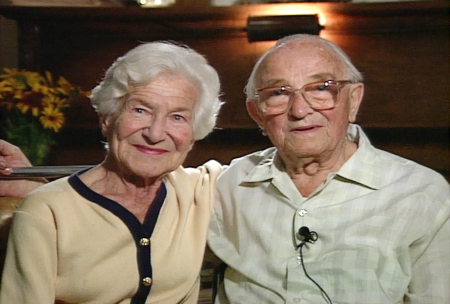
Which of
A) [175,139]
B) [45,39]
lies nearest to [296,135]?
[175,139]

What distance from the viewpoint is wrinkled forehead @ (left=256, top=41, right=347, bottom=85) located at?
1.34 meters

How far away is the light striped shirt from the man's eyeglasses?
0.19 m

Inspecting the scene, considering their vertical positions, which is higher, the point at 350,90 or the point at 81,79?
the point at 81,79

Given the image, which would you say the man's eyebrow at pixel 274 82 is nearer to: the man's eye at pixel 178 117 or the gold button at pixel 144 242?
the man's eye at pixel 178 117

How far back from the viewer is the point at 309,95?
135 centimetres

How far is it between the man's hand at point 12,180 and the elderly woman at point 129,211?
263 millimetres

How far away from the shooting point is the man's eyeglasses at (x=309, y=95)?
1.35 meters

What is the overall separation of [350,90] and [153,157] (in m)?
0.62

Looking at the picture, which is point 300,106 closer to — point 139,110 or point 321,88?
point 321,88

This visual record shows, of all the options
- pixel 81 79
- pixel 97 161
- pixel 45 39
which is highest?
pixel 45 39

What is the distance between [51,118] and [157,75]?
895 mm

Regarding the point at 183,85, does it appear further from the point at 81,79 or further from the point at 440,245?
the point at 81,79

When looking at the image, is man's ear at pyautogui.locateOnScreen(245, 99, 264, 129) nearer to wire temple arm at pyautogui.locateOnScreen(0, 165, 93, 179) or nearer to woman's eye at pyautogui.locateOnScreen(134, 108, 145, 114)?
woman's eye at pyautogui.locateOnScreen(134, 108, 145, 114)

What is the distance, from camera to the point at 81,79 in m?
2.34
